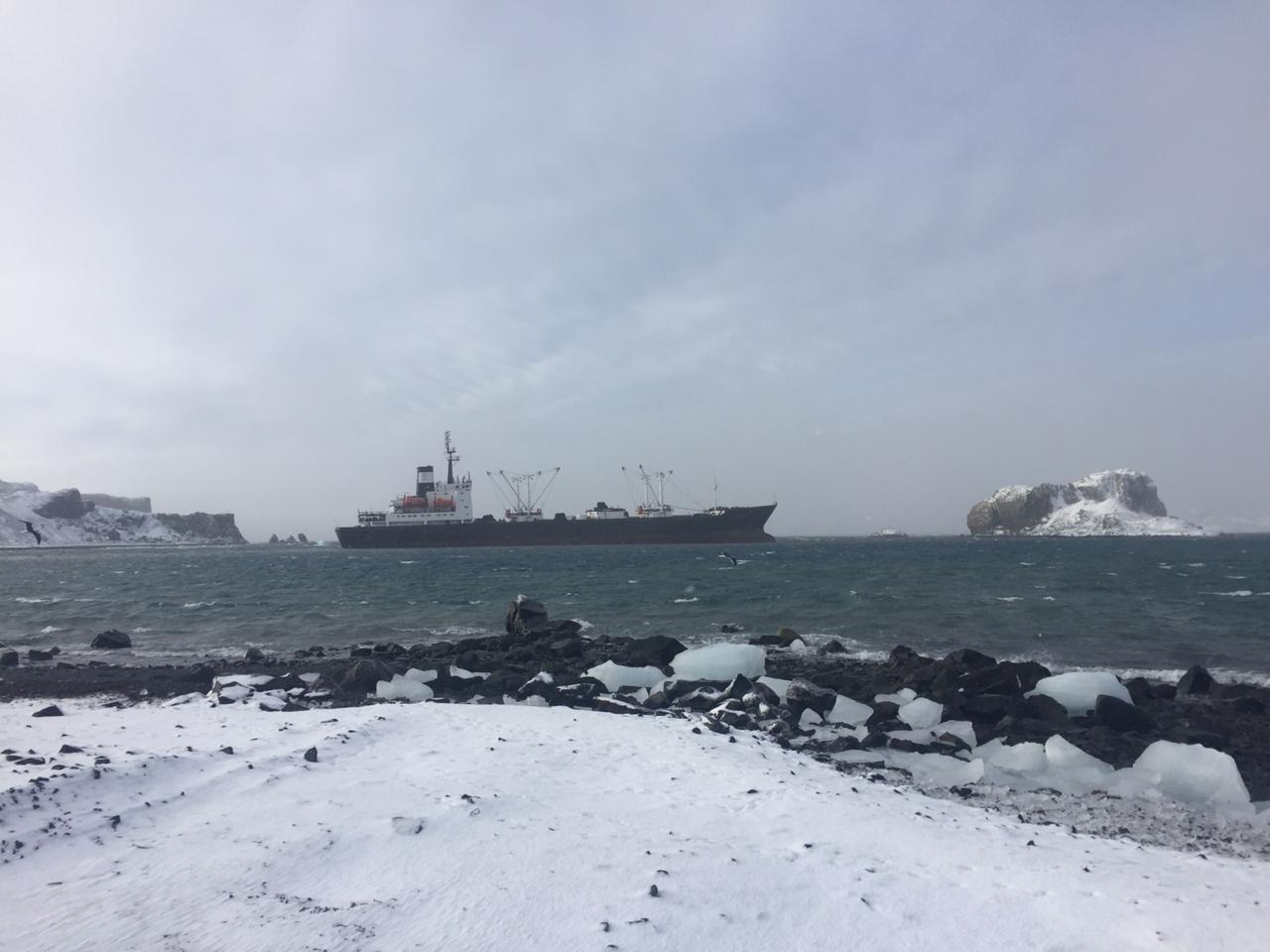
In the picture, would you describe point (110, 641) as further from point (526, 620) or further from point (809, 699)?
point (809, 699)

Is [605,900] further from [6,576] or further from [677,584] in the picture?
[6,576]

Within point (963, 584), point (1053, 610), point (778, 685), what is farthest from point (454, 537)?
point (778, 685)

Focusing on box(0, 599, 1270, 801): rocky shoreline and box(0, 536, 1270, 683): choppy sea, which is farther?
box(0, 536, 1270, 683): choppy sea

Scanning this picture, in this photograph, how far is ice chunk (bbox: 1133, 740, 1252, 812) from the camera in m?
6.75

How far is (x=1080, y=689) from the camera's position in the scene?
10297 millimetres

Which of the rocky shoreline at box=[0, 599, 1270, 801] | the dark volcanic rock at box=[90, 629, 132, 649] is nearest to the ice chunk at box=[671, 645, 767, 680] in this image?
the rocky shoreline at box=[0, 599, 1270, 801]

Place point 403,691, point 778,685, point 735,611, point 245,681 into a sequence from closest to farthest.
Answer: point 778,685
point 403,691
point 245,681
point 735,611

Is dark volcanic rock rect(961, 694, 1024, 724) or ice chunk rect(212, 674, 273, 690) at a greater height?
ice chunk rect(212, 674, 273, 690)

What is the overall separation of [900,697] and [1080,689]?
8.10 feet

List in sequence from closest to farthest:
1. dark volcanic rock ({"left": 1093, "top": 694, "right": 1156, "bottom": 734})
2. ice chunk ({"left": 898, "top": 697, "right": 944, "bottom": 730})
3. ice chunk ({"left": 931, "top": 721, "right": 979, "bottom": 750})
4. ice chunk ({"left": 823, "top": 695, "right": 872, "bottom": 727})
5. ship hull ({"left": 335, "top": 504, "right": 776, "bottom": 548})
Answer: ice chunk ({"left": 931, "top": 721, "right": 979, "bottom": 750})
dark volcanic rock ({"left": 1093, "top": 694, "right": 1156, "bottom": 734})
ice chunk ({"left": 898, "top": 697, "right": 944, "bottom": 730})
ice chunk ({"left": 823, "top": 695, "right": 872, "bottom": 727})
ship hull ({"left": 335, "top": 504, "right": 776, "bottom": 548})

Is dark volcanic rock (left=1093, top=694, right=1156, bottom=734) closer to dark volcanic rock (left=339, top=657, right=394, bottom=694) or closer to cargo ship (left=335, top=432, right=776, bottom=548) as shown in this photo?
dark volcanic rock (left=339, top=657, right=394, bottom=694)

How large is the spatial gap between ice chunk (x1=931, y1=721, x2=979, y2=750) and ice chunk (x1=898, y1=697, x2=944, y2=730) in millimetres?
106

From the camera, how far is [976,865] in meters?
5.02

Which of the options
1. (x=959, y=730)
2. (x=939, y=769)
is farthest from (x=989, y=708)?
(x=939, y=769)
